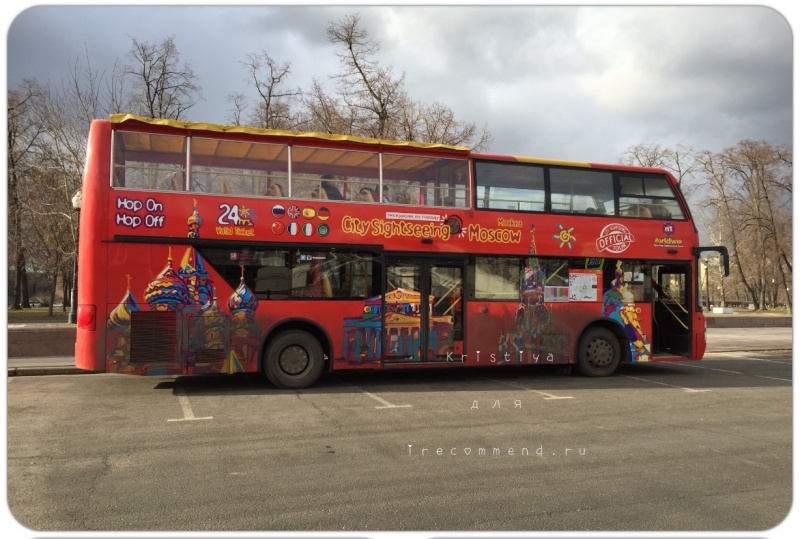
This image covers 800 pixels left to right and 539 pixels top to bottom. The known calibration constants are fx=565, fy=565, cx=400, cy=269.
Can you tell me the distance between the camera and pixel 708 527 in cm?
388

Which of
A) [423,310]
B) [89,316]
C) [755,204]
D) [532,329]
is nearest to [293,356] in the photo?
[423,310]

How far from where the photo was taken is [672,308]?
37.2 feet

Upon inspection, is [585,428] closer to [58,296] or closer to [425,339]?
[425,339]

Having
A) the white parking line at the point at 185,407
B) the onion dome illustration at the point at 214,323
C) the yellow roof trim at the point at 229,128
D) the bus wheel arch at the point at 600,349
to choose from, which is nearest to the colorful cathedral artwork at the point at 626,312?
the bus wheel arch at the point at 600,349

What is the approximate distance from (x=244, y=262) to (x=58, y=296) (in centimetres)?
3522

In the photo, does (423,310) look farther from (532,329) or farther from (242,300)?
(242,300)

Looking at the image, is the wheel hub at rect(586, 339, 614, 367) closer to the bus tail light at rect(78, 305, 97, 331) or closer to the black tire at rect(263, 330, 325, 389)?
the black tire at rect(263, 330, 325, 389)

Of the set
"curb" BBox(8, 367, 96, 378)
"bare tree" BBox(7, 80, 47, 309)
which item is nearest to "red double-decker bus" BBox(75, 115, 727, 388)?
"curb" BBox(8, 367, 96, 378)

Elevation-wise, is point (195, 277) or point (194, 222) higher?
point (194, 222)

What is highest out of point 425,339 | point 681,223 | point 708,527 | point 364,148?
point 364,148

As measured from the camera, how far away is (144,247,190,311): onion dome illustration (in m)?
8.54

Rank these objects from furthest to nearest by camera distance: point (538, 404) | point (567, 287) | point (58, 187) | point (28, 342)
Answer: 1. point (58, 187)
2. point (28, 342)
3. point (567, 287)
4. point (538, 404)

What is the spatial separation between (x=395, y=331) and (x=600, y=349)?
4205mm

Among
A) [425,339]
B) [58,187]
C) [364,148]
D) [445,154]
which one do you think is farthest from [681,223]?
[58,187]
